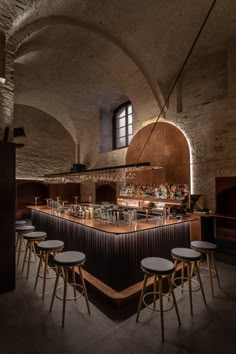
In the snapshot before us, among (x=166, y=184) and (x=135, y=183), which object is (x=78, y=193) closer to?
(x=135, y=183)

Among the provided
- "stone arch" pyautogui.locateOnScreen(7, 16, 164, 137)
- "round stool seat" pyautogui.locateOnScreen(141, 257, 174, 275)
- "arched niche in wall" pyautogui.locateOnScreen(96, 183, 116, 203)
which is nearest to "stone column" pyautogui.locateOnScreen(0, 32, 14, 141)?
"stone arch" pyautogui.locateOnScreen(7, 16, 164, 137)

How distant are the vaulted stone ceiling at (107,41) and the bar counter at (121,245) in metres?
3.65

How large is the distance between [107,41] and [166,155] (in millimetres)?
3459

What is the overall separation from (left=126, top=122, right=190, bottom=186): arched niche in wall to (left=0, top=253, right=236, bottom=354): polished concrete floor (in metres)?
3.35

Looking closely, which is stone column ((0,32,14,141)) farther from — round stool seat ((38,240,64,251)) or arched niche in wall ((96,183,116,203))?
arched niche in wall ((96,183,116,203))

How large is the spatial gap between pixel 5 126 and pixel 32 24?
7.36 feet

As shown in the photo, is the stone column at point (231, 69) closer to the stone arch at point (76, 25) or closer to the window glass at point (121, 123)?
the stone arch at point (76, 25)

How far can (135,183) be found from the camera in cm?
687

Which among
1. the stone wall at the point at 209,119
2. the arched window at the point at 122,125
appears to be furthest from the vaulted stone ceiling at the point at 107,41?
the arched window at the point at 122,125

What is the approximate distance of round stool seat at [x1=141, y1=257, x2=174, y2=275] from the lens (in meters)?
2.14

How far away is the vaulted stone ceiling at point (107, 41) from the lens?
4094 millimetres

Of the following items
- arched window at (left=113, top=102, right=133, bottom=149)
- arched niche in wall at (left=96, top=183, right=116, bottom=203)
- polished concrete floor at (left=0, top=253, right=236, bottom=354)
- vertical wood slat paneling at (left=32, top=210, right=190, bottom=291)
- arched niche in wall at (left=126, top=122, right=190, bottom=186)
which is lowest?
polished concrete floor at (left=0, top=253, right=236, bottom=354)

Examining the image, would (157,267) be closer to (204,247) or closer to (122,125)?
(204,247)

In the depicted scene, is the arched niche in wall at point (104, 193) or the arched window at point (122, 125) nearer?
the arched window at point (122, 125)
